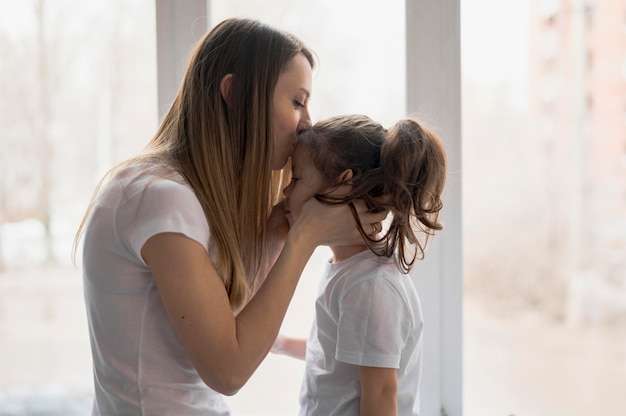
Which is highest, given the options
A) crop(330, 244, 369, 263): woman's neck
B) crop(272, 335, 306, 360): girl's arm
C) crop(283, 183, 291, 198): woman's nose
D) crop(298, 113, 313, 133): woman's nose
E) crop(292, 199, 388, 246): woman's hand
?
crop(298, 113, 313, 133): woman's nose

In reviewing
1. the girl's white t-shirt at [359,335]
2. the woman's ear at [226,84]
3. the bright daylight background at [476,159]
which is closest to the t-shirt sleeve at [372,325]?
the girl's white t-shirt at [359,335]

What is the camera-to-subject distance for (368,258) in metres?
1.23

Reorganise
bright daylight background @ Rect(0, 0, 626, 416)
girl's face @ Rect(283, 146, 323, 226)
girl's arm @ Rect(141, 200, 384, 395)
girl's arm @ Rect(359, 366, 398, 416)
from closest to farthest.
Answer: girl's arm @ Rect(141, 200, 384, 395), girl's arm @ Rect(359, 366, 398, 416), girl's face @ Rect(283, 146, 323, 226), bright daylight background @ Rect(0, 0, 626, 416)

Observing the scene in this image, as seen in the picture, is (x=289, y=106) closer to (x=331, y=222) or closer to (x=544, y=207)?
(x=331, y=222)

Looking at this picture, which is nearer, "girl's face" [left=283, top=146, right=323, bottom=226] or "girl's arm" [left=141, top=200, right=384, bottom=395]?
"girl's arm" [left=141, top=200, right=384, bottom=395]

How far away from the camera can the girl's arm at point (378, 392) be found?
1.12 metres

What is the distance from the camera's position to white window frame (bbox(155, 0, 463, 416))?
60.7 inches

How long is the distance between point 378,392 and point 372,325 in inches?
4.5

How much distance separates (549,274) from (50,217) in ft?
4.06

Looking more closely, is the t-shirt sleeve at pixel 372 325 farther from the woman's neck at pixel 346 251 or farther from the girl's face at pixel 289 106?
the girl's face at pixel 289 106

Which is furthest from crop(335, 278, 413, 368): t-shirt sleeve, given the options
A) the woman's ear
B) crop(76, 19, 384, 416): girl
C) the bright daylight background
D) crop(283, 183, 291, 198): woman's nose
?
the bright daylight background

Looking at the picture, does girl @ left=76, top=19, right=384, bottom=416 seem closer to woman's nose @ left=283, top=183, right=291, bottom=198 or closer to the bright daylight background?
woman's nose @ left=283, top=183, right=291, bottom=198

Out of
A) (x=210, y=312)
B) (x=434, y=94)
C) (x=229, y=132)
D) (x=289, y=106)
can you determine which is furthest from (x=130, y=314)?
(x=434, y=94)

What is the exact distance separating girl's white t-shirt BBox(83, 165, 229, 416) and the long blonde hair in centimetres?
5
